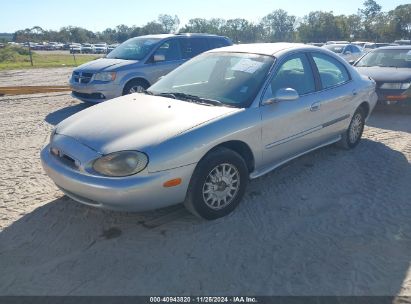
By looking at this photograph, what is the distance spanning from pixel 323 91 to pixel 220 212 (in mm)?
2188

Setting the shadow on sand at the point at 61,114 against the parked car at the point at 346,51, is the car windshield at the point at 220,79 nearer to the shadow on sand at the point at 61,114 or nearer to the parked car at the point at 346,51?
the shadow on sand at the point at 61,114

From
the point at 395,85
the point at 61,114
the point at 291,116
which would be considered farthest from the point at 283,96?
the point at 61,114

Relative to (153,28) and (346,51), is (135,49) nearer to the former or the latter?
(346,51)

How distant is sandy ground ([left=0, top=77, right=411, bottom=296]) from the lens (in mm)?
2697

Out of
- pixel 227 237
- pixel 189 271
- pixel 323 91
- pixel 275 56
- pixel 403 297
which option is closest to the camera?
pixel 403 297

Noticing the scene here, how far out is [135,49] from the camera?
8883 millimetres

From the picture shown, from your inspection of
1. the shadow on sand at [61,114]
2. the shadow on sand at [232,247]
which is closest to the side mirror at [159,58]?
the shadow on sand at [61,114]

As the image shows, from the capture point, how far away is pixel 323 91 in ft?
15.0

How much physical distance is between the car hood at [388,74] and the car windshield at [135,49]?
5146 mm

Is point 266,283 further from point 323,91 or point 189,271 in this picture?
point 323,91

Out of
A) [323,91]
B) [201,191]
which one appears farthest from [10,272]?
[323,91]

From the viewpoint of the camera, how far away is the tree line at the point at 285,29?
59.0 metres

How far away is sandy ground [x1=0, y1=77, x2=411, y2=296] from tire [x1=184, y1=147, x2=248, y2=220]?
14 cm

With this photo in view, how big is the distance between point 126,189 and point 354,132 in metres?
3.94
